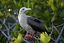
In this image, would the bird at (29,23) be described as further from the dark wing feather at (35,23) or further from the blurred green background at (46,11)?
Result: the blurred green background at (46,11)

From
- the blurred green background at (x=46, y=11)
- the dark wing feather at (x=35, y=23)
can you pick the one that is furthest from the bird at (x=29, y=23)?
the blurred green background at (x=46, y=11)

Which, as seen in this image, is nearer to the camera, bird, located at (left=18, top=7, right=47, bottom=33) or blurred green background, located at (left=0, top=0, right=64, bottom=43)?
blurred green background, located at (left=0, top=0, right=64, bottom=43)

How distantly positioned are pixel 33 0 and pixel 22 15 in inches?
51.5

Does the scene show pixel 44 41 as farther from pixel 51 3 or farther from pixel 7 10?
pixel 7 10

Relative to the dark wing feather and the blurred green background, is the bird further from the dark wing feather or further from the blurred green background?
the blurred green background

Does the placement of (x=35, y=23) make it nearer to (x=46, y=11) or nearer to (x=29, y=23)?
(x=29, y=23)

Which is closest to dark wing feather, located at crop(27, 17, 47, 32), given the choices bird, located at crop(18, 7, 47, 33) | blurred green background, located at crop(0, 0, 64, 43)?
bird, located at crop(18, 7, 47, 33)

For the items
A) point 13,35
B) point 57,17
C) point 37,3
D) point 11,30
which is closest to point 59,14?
point 57,17

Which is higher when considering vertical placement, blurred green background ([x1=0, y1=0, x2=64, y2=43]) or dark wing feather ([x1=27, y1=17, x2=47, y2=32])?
blurred green background ([x1=0, y1=0, x2=64, y2=43])

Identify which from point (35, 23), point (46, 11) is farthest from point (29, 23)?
point (46, 11)

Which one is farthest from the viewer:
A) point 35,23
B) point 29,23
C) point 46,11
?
point 29,23

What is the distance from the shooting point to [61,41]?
2047 millimetres

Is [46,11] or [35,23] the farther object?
[35,23]

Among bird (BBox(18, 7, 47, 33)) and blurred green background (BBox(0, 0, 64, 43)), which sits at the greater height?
blurred green background (BBox(0, 0, 64, 43))
